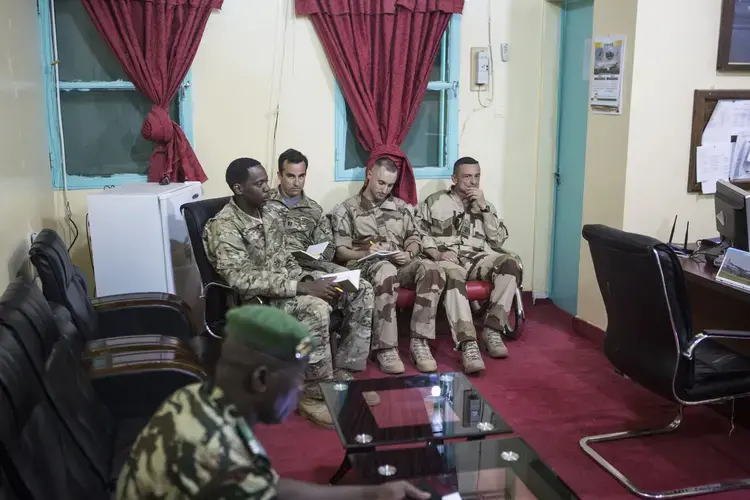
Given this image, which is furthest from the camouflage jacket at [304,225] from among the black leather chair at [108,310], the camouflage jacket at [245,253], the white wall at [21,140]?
the white wall at [21,140]

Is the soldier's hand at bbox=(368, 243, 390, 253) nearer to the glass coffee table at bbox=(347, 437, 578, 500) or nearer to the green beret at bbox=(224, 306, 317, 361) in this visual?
the glass coffee table at bbox=(347, 437, 578, 500)

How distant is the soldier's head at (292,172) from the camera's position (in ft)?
13.2

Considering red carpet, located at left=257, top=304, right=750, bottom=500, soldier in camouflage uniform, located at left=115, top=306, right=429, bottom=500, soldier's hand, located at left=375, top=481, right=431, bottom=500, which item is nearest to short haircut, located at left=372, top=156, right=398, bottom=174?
red carpet, located at left=257, top=304, right=750, bottom=500

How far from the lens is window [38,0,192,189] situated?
4133 millimetres

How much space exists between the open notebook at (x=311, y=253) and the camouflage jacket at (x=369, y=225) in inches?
9.2

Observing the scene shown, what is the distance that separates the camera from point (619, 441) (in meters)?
3.07

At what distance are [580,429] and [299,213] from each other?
1.91 m

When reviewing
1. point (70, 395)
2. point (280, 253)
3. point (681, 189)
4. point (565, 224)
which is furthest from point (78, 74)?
point (681, 189)

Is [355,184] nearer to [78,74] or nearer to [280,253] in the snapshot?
[280,253]

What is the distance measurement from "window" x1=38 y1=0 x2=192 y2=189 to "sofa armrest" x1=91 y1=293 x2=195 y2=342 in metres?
1.44

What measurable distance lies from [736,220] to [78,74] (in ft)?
11.7

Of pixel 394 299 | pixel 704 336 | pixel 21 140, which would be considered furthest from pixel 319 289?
pixel 704 336

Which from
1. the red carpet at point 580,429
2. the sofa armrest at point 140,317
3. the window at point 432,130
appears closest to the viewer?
the red carpet at point 580,429

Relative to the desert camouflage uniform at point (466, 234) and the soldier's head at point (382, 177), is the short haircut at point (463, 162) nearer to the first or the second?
the desert camouflage uniform at point (466, 234)
